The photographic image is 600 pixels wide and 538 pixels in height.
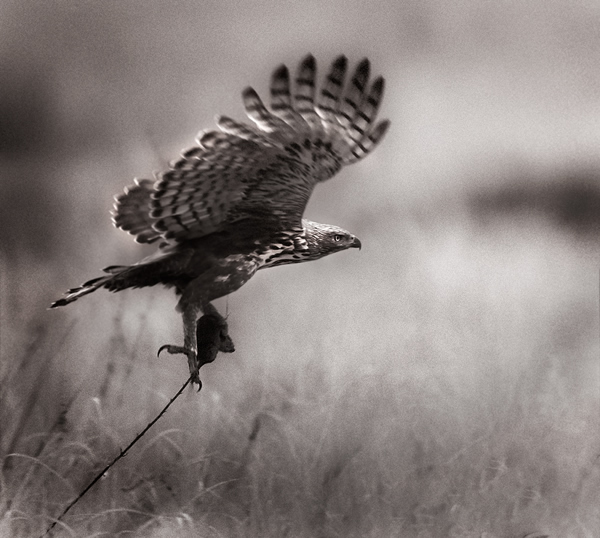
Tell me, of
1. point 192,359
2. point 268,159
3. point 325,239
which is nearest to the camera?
point 192,359

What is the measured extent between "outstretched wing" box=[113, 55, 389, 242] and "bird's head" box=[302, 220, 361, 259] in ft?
0.23

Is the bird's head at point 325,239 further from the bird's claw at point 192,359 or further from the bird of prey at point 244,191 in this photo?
the bird's claw at point 192,359

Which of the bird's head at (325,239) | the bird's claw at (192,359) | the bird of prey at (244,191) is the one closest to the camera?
the bird's claw at (192,359)

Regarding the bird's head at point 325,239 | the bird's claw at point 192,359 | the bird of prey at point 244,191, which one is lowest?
the bird's claw at point 192,359

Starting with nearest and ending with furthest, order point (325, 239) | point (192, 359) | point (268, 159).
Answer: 1. point (192, 359)
2. point (268, 159)
3. point (325, 239)

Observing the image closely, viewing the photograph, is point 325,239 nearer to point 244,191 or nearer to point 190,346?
point 244,191

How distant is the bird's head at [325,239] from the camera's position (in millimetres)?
2617

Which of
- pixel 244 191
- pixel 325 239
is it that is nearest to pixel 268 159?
pixel 244 191

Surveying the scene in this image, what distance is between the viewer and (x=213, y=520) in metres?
3.41

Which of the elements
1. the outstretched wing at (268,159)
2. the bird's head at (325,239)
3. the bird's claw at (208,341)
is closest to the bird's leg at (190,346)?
the bird's claw at (208,341)

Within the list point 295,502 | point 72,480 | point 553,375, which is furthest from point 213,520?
point 553,375

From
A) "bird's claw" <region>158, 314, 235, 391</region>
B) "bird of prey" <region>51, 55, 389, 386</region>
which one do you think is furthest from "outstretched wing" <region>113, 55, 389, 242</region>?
"bird's claw" <region>158, 314, 235, 391</region>

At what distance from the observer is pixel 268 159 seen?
96.0 inches

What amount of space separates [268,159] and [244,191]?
4.4 inches
